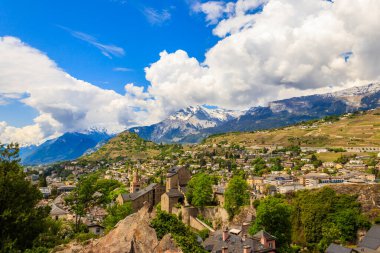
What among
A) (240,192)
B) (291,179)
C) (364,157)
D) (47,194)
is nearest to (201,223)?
(240,192)

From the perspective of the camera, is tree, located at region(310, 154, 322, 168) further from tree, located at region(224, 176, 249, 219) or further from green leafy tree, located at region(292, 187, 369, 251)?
tree, located at region(224, 176, 249, 219)

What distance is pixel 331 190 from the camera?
81.1 m

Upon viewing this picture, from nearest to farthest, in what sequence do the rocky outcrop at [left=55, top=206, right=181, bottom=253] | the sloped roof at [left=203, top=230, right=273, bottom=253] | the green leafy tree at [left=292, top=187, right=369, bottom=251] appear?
the rocky outcrop at [left=55, top=206, right=181, bottom=253] < the sloped roof at [left=203, top=230, right=273, bottom=253] < the green leafy tree at [left=292, top=187, right=369, bottom=251]

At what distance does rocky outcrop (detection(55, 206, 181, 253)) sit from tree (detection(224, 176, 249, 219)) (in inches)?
2066

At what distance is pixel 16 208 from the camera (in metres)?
27.7

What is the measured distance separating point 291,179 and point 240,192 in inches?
2580

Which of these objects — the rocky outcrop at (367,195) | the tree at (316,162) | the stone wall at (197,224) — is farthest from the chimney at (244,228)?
the tree at (316,162)

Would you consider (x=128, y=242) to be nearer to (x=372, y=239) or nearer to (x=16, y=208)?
(x=16, y=208)

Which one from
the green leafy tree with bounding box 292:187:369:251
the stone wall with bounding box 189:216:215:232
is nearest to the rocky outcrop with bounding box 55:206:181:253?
the stone wall with bounding box 189:216:215:232

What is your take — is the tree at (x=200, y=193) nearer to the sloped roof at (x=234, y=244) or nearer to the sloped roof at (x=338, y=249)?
the sloped roof at (x=234, y=244)

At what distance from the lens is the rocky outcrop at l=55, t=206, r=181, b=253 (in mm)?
25953

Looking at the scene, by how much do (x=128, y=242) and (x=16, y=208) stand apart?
33.6 ft

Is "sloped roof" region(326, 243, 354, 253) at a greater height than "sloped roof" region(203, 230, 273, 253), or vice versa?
"sloped roof" region(203, 230, 273, 253)

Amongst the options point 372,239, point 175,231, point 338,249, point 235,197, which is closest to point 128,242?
point 175,231
